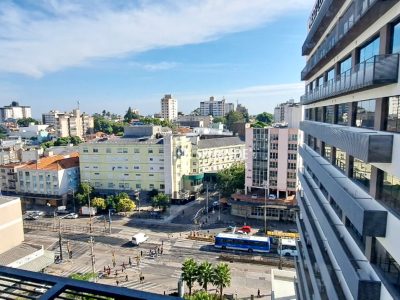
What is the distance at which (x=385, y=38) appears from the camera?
32.4ft

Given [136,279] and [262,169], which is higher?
[262,169]

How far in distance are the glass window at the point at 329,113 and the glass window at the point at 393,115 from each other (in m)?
8.20

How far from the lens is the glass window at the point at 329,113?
18312 millimetres

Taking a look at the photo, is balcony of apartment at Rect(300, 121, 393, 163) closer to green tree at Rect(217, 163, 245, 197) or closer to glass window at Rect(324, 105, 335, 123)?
glass window at Rect(324, 105, 335, 123)

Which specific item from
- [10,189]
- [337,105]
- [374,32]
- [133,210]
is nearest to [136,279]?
[133,210]

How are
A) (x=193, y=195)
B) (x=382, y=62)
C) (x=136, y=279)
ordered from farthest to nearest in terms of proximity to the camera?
(x=193, y=195) → (x=136, y=279) → (x=382, y=62)

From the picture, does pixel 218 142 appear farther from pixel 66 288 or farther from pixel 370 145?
pixel 66 288

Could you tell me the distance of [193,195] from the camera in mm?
62781

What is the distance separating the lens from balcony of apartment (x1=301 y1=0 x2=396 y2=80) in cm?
931

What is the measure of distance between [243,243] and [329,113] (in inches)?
992

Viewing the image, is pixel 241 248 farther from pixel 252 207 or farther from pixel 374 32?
pixel 374 32

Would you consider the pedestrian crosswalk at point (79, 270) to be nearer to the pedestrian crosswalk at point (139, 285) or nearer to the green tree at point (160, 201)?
the pedestrian crosswalk at point (139, 285)

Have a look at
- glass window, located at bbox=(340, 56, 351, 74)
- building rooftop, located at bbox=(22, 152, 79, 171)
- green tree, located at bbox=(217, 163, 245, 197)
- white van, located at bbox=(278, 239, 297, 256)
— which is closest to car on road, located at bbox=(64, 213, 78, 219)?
building rooftop, located at bbox=(22, 152, 79, 171)

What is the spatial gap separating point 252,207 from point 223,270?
985 inches
